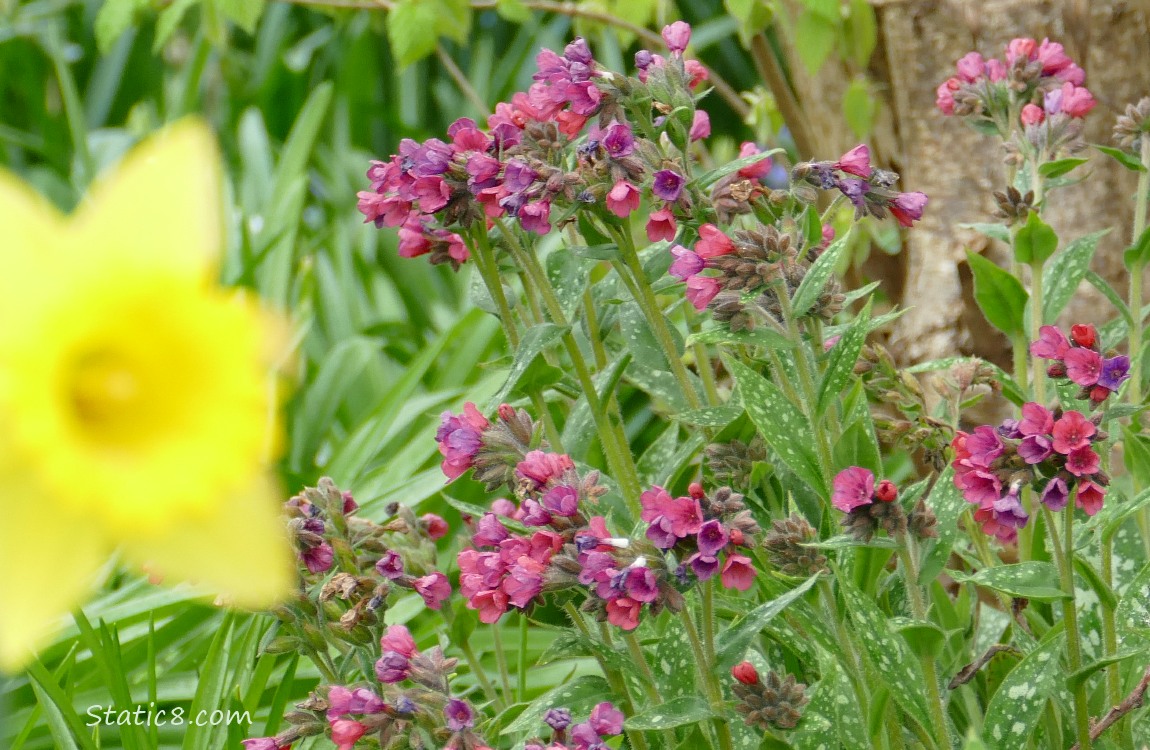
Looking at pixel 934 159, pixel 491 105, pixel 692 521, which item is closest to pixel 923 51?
pixel 934 159

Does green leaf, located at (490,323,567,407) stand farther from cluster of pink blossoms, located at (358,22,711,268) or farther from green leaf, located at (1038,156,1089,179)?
green leaf, located at (1038,156,1089,179)

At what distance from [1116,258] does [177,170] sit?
1393mm

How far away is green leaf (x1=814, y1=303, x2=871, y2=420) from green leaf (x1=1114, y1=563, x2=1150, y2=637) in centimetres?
Result: 23

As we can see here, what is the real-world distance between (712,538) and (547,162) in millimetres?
293

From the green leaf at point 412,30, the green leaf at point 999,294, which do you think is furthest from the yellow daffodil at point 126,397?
the green leaf at point 412,30

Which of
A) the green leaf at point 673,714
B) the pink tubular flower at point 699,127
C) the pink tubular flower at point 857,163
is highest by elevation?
the pink tubular flower at point 699,127

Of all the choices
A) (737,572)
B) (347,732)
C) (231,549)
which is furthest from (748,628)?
(231,549)

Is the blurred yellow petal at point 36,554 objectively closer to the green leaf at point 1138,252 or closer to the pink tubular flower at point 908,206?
the pink tubular flower at point 908,206

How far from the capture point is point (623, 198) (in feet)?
2.32

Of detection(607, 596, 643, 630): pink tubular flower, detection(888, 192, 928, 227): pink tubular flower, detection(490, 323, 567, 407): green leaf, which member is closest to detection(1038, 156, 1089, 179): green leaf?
detection(888, 192, 928, 227): pink tubular flower

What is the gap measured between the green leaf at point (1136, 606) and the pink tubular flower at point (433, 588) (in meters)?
0.45

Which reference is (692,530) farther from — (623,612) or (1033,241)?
(1033,241)

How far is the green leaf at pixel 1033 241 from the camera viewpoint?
2.88 feet

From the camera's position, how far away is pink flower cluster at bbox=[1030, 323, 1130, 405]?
71cm
